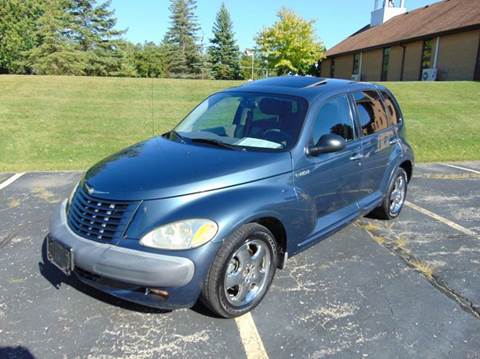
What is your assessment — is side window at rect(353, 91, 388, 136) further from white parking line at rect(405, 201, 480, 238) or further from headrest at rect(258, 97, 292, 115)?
white parking line at rect(405, 201, 480, 238)

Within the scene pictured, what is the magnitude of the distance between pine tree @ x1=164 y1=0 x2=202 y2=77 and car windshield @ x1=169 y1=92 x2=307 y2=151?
5812 cm

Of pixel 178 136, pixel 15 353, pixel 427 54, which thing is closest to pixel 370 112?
pixel 178 136

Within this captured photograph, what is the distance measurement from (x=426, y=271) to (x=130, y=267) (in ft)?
9.13

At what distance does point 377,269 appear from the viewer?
3.73 m

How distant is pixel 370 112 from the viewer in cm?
442

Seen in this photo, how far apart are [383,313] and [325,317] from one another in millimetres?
468

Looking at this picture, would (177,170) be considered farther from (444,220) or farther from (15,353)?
(444,220)

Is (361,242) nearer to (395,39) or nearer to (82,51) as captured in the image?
(395,39)

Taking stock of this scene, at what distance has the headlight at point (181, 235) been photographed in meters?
2.54

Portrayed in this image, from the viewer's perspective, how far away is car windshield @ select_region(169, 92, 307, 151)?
3.45m

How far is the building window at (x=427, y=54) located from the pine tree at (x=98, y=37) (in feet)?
106

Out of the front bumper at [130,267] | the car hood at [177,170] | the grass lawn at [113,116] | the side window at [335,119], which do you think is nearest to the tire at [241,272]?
the front bumper at [130,267]

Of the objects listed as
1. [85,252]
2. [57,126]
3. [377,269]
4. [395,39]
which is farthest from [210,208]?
[395,39]

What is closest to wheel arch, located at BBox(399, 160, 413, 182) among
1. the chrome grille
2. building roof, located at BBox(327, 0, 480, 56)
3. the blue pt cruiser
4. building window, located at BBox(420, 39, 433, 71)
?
the blue pt cruiser
